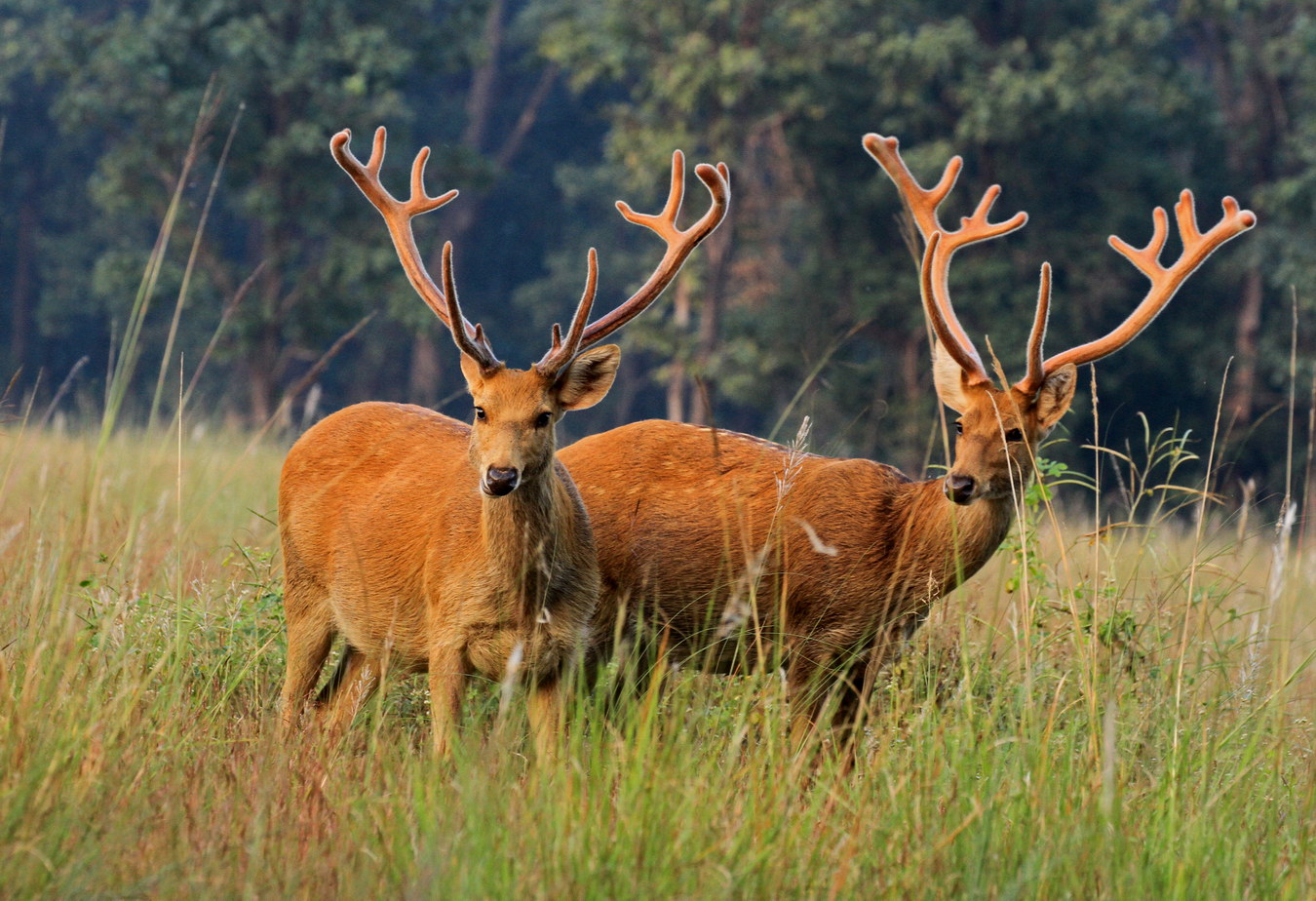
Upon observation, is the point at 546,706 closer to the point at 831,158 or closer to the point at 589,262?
the point at 589,262

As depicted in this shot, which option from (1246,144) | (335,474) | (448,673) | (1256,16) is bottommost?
(448,673)

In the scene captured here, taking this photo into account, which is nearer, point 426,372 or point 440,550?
Result: point 440,550

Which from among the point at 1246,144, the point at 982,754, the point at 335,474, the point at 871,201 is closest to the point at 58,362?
the point at 871,201

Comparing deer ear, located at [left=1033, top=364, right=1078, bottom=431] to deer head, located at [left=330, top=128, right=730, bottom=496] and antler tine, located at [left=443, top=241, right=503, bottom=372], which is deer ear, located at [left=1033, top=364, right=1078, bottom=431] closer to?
deer head, located at [left=330, top=128, right=730, bottom=496]

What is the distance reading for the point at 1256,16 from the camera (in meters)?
23.4

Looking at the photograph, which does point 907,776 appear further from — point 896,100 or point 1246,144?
point 1246,144

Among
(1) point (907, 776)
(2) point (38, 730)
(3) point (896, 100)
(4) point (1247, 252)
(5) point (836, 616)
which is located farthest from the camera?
(3) point (896, 100)

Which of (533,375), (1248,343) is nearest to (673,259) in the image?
(533,375)

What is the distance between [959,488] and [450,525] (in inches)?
60.8

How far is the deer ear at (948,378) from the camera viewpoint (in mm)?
4993

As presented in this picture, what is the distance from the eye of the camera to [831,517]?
5109mm

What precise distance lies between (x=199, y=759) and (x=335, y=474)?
5.68 feet

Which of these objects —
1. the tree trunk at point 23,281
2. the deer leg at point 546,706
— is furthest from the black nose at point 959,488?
the tree trunk at point 23,281

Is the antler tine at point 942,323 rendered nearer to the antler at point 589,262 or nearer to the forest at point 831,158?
the antler at point 589,262
